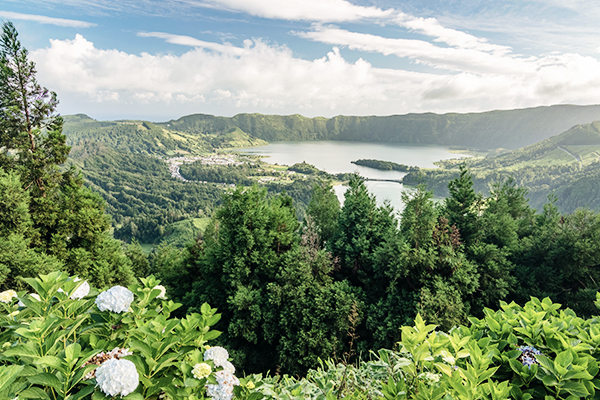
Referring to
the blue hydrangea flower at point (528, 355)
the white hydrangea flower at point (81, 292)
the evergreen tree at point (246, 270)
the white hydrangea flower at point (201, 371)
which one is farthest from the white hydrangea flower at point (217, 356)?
the evergreen tree at point (246, 270)

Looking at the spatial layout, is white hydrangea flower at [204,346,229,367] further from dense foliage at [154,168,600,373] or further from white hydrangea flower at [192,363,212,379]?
dense foliage at [154,168,600,373]

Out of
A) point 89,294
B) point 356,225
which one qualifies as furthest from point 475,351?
point 356,225

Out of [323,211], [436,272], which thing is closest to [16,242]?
[323,211]

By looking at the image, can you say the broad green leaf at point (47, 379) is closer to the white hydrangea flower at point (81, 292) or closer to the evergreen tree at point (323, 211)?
the white hydrangea flower at point (81, 292)

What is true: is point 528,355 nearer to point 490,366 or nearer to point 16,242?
point 490,366

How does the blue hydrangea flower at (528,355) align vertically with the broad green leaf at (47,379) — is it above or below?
below

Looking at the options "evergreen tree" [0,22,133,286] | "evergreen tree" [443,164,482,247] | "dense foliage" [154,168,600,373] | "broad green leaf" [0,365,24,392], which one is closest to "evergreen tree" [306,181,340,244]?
"dense foliage" [154,168,600,373]
